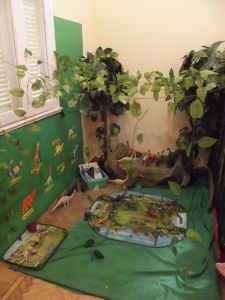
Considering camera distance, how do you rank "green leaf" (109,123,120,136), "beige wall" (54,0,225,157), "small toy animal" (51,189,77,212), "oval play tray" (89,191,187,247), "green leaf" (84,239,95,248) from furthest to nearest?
"green leaf" (109,123,120,136) → "beige wall" (54,0,225,157) → "small toy animal" (51,189,77,212) → "oval play tray" (89,191,187,247) → "green leaf" (84,239,95,248)

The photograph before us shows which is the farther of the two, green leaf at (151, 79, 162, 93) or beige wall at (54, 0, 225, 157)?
beige wall at (54, 0, 225, 157)

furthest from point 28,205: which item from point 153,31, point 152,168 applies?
point 153,31

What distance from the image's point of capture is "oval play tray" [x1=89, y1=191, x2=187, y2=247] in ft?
→ 6.36

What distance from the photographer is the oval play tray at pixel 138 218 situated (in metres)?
1.94

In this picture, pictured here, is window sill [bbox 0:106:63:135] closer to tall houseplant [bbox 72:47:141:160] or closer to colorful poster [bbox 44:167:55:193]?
tall houseplant [bbox 72:47:141:160]

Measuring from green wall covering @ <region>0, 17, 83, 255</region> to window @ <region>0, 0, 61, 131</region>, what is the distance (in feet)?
0.35

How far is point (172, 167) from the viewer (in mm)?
2623

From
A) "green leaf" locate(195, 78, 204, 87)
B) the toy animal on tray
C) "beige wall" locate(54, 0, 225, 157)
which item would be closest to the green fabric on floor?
the toy animal on tray

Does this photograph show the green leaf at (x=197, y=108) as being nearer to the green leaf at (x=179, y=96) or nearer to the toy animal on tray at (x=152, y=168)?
the green leaf at (x=179, y=96)

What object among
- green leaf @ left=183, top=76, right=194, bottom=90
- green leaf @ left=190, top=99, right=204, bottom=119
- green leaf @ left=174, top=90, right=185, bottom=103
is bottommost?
green leaf @ left=190, top=99, right=204, bottom=119

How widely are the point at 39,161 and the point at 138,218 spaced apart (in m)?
0.98

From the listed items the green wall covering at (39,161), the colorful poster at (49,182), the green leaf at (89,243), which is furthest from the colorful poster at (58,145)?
the green leaf at (89,243)

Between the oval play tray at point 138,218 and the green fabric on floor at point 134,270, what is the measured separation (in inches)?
3.1

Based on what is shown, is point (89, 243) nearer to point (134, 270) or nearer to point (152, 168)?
point (134, 270)
